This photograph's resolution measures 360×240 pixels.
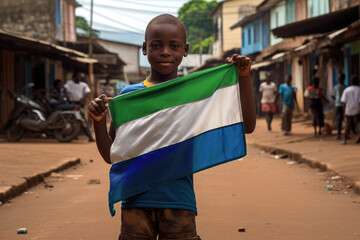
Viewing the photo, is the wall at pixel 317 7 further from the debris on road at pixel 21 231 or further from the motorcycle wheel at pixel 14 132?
the debris on road at pixel 21 231

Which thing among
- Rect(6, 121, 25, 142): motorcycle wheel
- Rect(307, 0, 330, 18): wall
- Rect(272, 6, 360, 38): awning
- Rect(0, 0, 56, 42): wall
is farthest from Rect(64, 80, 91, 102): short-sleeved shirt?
Rect(0, 0, 56, 42): wall

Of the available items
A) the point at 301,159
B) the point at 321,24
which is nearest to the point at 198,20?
the point at 321,24

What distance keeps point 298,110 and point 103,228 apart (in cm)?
2264

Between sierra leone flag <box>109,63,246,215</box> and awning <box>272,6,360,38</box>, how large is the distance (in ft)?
41.5

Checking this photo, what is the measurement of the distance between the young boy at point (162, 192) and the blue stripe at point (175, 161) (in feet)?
0.15

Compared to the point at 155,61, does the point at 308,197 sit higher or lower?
lower

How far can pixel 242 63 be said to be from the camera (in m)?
2.96

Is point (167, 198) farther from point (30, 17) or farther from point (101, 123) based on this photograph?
point (30, 17)

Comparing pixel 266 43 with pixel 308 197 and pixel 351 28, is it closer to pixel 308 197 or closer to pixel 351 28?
pixel 351 28

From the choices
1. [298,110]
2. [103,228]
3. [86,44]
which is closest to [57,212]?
[103,228]

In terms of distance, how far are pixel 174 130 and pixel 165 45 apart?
0.40 meters

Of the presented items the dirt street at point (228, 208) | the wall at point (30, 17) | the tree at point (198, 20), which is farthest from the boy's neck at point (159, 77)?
the tree at point (198, 20)

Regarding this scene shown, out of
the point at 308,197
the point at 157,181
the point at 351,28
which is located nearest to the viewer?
the point at 157,181

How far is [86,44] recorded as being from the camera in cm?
3161
